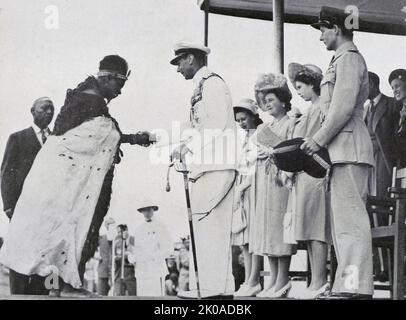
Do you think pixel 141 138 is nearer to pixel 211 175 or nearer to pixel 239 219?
pixel 211 175

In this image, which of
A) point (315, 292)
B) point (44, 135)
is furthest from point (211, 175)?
point (44, 135)

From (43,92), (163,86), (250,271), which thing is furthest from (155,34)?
(250,271)

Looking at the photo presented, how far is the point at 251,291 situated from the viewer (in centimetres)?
791

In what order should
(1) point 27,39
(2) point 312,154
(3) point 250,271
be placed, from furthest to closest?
(1) point 27,39, (3) point 250,271, (2) point 312,154

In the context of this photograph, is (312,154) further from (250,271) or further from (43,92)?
(43,92)

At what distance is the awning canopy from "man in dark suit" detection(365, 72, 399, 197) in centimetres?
70

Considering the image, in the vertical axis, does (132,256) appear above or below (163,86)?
below

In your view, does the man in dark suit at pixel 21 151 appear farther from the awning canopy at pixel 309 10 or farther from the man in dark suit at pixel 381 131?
the man in dark suit at pixel 381 131

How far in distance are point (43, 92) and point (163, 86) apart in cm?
123

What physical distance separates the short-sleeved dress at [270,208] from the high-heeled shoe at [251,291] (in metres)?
0.32

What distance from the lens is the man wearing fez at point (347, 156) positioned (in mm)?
7203

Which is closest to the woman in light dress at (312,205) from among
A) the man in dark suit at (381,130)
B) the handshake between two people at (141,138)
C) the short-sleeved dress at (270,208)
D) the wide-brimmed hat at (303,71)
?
the wide-brimmed hat at (303,71)

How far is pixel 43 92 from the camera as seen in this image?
8.51 metres
